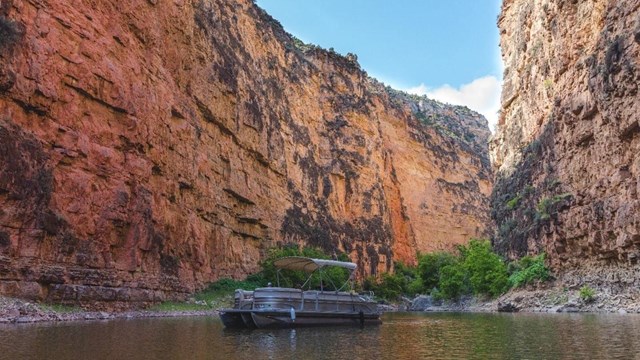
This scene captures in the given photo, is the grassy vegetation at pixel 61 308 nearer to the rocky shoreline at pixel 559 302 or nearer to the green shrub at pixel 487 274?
the rocky shoreline at pixel 559 302

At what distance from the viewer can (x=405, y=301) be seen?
2849 inches

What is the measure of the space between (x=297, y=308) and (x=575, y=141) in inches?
1136

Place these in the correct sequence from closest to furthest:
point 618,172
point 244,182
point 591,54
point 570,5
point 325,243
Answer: point 618,172 → point 591,54 → point 570,5 → point 244,182 → point 325,243

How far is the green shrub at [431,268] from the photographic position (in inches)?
3017

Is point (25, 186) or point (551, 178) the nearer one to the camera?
point (25, 186)

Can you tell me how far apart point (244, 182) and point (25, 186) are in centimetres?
2976

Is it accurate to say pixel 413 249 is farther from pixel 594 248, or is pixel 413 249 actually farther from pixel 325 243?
pixel 594 248

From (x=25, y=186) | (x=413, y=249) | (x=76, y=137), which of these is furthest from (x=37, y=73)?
(x=413, y=249)

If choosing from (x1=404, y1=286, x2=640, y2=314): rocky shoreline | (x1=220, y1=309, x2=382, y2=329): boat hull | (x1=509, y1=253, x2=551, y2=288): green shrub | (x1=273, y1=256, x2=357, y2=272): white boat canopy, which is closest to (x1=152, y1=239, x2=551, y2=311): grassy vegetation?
(x1=509, y1=253, x2=551, y2=288): green shrub

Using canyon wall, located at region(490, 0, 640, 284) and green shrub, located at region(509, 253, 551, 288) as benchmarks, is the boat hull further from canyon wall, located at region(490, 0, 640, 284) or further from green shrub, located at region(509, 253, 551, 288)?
green shrub, located at region(509, 253, 551, 288)

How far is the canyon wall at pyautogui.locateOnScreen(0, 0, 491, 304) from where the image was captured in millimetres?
25438

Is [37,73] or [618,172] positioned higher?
[37,73]

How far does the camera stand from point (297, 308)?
24.7 metres

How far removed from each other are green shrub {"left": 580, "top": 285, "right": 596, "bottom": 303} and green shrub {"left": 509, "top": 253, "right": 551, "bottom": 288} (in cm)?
884
